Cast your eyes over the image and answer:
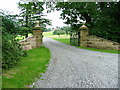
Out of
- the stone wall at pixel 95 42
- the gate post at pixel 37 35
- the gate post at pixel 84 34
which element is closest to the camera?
the gate post at pixel 37 35

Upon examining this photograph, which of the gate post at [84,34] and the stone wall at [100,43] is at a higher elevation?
the gate post at [84,34]

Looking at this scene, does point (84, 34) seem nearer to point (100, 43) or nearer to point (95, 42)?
point (95, 42)

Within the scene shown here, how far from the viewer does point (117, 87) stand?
2584 mm

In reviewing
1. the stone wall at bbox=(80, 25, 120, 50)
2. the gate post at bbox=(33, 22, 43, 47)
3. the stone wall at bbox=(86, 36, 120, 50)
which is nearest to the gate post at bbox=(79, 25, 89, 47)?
the stone wall at bbox=(80, 25, 120, 50)

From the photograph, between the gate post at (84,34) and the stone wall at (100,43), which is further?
the gate post at (84,34)

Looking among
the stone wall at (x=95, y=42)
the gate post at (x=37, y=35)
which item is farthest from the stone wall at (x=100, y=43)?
the gate post at (x=37, y=35)

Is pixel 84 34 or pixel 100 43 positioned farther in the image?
pixel 84 34

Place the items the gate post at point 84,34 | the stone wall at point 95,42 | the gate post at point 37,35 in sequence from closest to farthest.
A: the gate post at point 37,35, the stone wall at point 95,42, the gate post at point 84,34

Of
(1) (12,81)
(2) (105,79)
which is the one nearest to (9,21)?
(1) (12,81)

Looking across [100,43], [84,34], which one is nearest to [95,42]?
[100,43]

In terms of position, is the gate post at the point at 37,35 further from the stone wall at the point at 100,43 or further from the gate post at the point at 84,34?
the stone wall at the point at 100,43

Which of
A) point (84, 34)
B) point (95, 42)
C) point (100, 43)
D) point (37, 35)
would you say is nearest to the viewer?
point (37, 35)

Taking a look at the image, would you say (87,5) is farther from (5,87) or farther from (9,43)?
(5,87)

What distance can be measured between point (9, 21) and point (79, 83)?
4792mm
